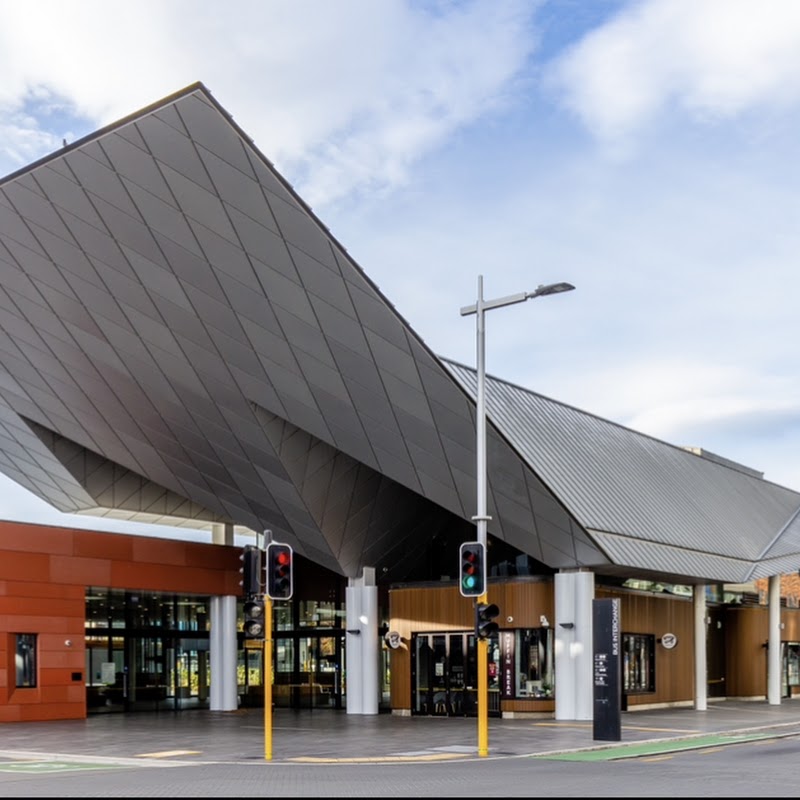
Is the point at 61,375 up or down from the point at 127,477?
up

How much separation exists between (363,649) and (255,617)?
798 inches

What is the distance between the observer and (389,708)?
43.0m

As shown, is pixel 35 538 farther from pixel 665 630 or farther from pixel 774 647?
pixel 774 647

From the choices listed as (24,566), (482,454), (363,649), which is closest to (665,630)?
(363,649)

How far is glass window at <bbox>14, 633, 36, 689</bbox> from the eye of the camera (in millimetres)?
38750

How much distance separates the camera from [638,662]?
41.2 meters

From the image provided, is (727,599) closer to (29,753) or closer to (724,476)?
(724,476)

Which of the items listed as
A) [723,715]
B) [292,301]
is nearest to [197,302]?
[292,301]

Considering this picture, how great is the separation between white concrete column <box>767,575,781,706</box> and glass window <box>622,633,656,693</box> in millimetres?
7790

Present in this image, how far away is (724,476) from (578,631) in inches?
770

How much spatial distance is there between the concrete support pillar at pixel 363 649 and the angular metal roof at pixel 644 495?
27.9ft

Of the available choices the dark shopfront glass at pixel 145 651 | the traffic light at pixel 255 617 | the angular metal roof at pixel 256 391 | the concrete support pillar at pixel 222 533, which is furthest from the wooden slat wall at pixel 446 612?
the traffic light at pixel 255 617

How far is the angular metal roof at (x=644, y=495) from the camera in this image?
3606 centimetres

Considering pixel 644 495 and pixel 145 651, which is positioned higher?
pixel 644 495
